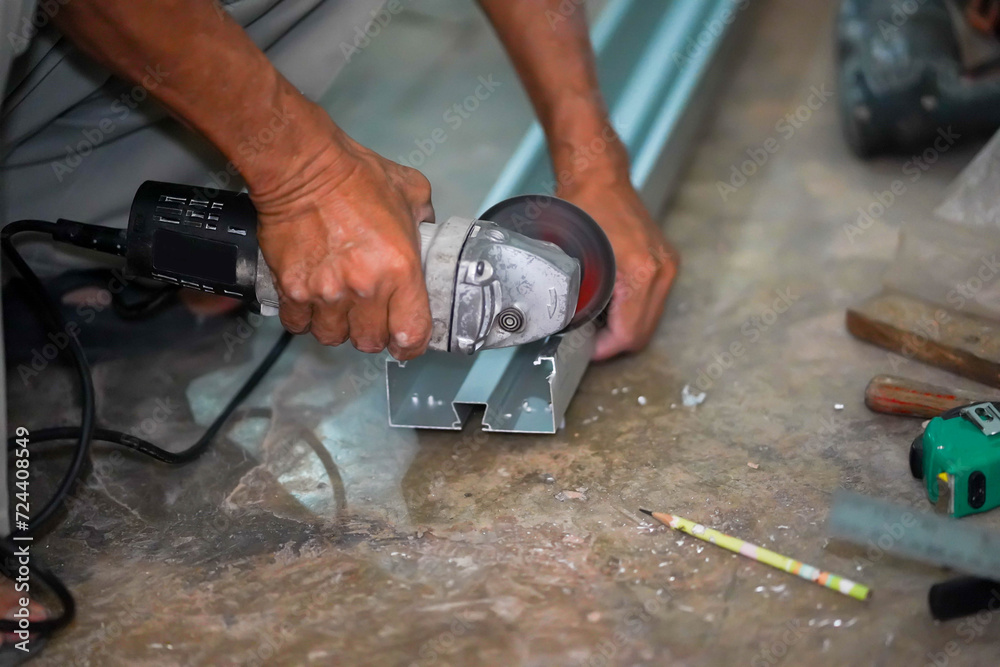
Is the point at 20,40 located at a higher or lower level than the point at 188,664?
higher

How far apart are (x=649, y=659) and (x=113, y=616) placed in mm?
801

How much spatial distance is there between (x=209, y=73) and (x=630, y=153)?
1.17m

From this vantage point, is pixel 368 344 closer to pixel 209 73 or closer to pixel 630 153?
pixel 209 73

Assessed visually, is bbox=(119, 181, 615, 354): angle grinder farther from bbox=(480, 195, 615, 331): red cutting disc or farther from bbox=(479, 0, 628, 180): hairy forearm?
bbox=(479, 0, 628, 180): hairy forearm

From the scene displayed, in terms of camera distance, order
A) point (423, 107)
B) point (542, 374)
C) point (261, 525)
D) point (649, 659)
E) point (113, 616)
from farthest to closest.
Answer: point (423, 107) → point (542, 374) → point (261, 525) → point (113, 616) → point (649, 659)

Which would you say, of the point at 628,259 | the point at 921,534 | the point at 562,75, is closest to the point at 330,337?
the point at 628,259

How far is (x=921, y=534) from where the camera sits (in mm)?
1169

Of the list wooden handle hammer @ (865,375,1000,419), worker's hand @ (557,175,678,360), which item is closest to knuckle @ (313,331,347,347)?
worker's hand @ (557,175,678,360)

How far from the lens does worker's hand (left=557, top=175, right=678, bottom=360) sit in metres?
1.72

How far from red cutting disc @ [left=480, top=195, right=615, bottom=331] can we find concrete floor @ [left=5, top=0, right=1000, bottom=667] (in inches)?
11.7

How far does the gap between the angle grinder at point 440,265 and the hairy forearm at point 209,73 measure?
0.14 meters

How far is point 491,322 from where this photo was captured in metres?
1.40

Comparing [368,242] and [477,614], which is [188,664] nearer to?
[477,614]

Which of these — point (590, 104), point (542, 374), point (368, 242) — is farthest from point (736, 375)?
point (368, 242)
